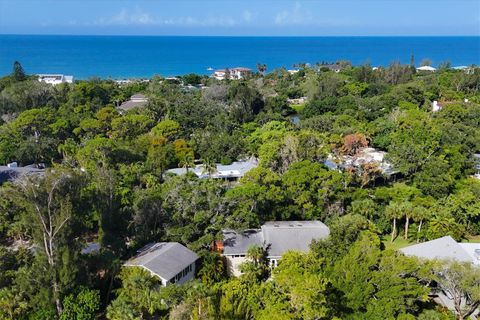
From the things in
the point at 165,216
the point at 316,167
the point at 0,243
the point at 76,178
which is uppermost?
the point at 76,178

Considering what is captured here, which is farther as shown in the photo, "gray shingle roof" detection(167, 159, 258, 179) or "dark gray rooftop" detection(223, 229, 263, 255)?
Result: "gray shingle roof" detection(167, 159, 258, 179)

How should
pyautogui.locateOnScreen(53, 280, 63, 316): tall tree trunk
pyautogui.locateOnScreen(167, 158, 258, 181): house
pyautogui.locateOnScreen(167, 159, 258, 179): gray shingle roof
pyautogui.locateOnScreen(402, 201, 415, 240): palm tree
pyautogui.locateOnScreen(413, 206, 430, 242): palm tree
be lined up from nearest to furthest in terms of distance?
pyautogui.locateOnScreen(53, 280, 63, 316): tall tree trunk < pyautogui.locateOnScreen(402, 201, 415, 240): palm tree < pyautogui.locateOnScreen(413, 206, 430, 242): palm tree < pyautogui.locateOnScreen(167, 158, 258, 181): house < pyautogui.locateOnScreen(167, 159, 258, 179): gray shingle roof

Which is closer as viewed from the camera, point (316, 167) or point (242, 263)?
point (242, 263)

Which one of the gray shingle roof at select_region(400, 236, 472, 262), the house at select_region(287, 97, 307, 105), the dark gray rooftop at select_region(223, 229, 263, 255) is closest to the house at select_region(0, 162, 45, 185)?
the dark gray rooftop at select_region(223, 229, 263, 255)

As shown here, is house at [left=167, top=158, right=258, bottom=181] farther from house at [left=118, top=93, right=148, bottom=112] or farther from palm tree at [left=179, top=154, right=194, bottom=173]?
house at [left=118, top=93, right=148, bottom=112]

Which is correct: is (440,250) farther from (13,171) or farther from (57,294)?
(13,171)

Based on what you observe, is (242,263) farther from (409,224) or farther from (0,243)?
(0,243)

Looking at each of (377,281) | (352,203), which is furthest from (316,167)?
(377,281)
